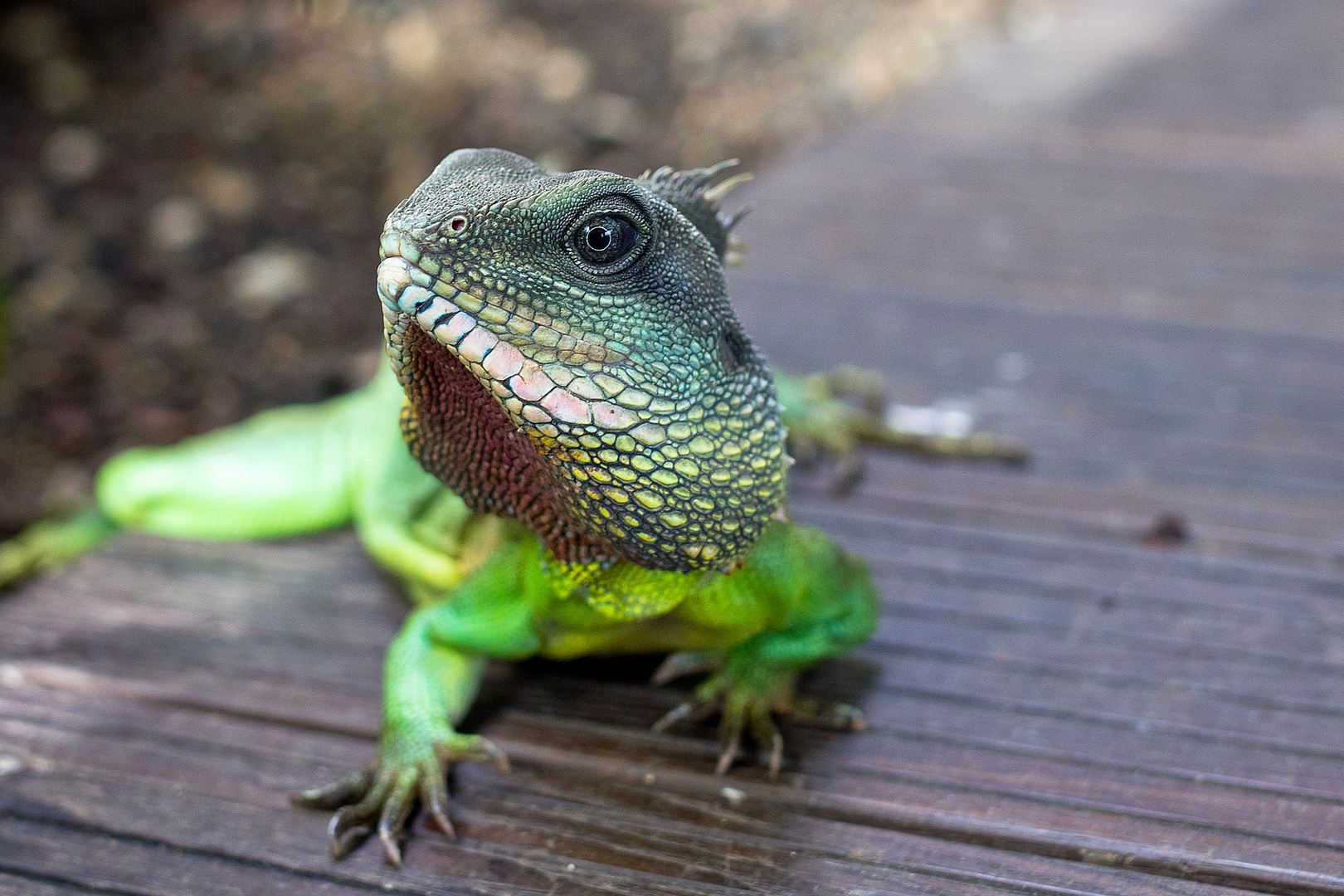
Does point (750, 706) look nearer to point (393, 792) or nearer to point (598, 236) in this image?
point (393, 792)

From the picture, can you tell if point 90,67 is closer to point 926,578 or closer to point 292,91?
point 292,91

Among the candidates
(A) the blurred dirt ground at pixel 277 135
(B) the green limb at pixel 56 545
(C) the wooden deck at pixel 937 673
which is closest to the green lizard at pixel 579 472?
(C) the wooden deck at pixel 937 673

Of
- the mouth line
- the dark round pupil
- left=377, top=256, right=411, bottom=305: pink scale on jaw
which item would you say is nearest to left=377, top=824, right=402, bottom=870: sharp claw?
the mouth line

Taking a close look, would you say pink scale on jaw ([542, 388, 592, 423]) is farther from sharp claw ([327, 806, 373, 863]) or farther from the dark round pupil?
sharp claw ([327, 806, 373, 863])

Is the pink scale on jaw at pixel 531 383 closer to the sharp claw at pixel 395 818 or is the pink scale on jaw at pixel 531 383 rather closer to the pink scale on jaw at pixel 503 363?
the pink scale on jaw at pixel 503 363

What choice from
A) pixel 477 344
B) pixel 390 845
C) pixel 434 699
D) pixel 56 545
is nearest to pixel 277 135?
pixel 56 545

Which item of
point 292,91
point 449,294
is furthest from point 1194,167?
point 292,91
